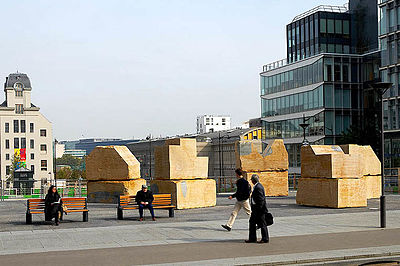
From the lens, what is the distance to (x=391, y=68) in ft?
196

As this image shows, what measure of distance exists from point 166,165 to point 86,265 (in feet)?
40.2

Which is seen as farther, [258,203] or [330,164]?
[330,164]

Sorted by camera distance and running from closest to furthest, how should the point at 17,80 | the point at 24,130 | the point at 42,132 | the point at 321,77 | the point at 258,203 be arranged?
the point at 258,203
the point at 321,77
the point at 24,130
the point at 42,132
the point at 17,80

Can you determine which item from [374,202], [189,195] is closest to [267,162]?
[374,202]

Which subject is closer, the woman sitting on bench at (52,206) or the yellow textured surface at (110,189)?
the woman sitting on bench at (52,206)

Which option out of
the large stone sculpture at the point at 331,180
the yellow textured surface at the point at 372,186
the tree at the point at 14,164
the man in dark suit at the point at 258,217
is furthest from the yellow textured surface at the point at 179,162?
the tree at the point at 14,164

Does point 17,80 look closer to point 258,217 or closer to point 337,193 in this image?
point 337,193

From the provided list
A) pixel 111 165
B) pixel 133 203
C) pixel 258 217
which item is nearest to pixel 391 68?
pixel 111 165

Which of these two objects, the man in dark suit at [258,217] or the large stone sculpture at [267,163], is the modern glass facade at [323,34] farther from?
the man in dark suit at [258,217]

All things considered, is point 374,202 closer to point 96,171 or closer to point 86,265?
point 96,171

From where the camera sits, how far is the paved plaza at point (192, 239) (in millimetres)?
11750

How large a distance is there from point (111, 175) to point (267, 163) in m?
8.91

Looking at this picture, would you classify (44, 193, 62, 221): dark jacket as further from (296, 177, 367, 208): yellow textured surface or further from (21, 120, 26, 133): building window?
(21, 120, 26, 133): building window

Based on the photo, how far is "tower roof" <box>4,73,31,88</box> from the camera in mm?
116250
